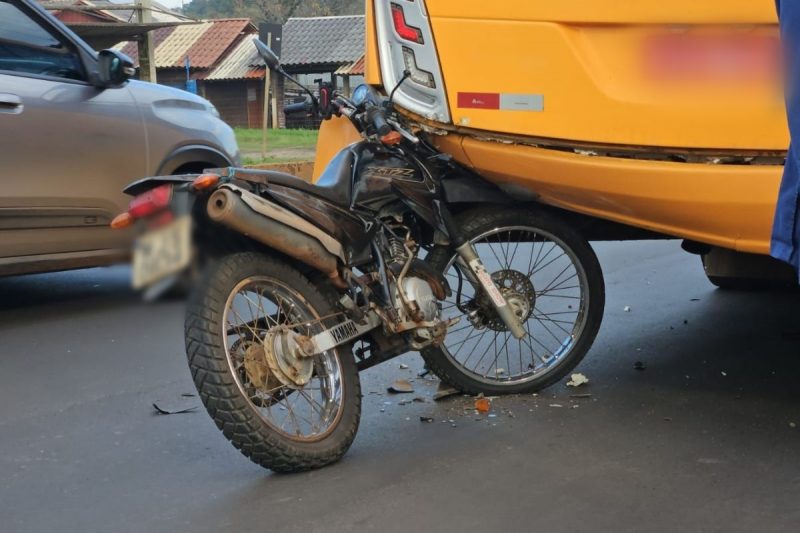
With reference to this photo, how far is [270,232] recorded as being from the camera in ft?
11.6

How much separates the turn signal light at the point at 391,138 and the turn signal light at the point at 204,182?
89 centimetres

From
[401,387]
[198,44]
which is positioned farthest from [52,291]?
[198,44]

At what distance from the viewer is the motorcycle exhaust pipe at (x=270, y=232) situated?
3402 mm

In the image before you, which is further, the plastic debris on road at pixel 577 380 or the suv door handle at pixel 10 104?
the suv door handle at pixel 10 104

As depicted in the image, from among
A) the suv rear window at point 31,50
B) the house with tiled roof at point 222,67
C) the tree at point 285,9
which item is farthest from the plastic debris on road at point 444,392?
the tree at point 285,9

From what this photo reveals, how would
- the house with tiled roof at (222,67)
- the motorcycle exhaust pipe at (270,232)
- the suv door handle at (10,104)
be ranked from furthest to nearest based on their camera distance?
the house with tiled roof at (222,67)
the suv door handle at (10,104)
the motorcycle exhaust pipe at (270,232)

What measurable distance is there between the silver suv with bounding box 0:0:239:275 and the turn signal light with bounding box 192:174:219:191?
259 cm

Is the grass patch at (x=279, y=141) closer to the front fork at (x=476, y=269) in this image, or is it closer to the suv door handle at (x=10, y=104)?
the suv door handle at (x=10, y=104)

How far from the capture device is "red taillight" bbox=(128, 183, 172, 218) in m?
2.38

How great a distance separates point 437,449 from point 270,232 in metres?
1.07

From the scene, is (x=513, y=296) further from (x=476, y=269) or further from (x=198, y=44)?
(x=198, y=44)

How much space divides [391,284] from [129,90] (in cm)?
337

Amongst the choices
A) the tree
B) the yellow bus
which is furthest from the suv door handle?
the tree

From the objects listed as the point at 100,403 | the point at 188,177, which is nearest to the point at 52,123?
the point at 100,403
